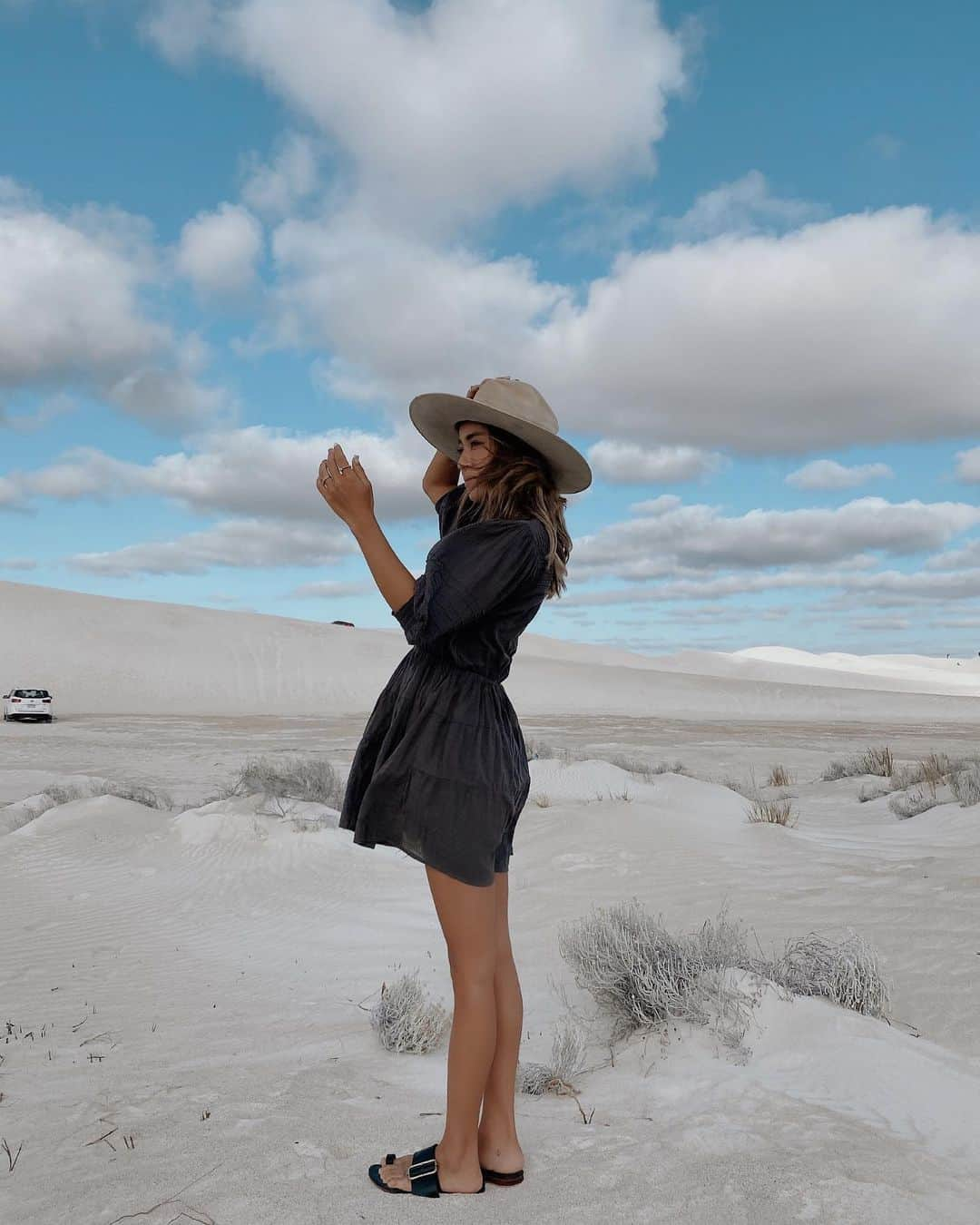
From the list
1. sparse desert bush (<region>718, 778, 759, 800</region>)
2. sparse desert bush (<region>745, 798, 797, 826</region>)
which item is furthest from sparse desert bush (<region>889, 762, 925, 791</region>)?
sparse desert bush (<region>745, 798, 797, 826</region>)

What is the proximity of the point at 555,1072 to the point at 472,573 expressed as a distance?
2022mm

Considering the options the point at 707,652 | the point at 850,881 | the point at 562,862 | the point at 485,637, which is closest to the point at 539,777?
the point at 562,862

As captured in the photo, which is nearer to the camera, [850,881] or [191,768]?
[850,881]

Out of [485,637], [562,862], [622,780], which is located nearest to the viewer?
[485,637]

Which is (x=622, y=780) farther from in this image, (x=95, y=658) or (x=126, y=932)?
(x=95, y=658)

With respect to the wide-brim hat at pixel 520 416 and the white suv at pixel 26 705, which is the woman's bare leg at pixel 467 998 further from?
the white suv at pixel 26 705

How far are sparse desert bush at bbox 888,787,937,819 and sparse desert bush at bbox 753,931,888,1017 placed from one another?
657cm

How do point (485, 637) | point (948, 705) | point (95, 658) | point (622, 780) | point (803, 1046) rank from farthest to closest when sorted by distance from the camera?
point (948, 705) → point (95, 658) → point (622, 780) → point (803, 1046) → point (485, 637)

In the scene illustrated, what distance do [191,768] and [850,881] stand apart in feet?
41.8

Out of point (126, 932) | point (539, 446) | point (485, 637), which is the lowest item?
point (126, 932)

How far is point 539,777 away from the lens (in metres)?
11.8

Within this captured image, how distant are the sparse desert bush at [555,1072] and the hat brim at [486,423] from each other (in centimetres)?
202

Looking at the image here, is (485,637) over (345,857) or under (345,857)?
over

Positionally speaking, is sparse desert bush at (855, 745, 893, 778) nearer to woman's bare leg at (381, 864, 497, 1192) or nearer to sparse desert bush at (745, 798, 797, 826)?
sparse desert bush at (745, 798, 797, 826)
